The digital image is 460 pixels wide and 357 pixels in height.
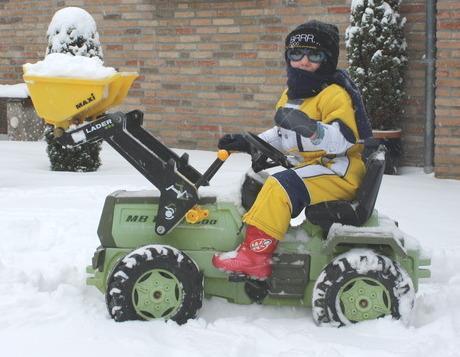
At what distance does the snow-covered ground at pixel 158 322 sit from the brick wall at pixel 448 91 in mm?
1575

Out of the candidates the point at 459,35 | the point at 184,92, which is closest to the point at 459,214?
the point at 459,35

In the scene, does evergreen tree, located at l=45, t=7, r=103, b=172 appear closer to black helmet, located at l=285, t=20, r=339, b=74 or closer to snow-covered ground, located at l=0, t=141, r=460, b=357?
snow-covered ground, located at l=0, t=141, r=460, b=357

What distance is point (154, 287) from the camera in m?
3.21

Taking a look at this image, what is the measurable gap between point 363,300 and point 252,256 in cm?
53

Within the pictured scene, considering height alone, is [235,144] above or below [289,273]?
above

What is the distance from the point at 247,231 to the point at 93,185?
3305mm

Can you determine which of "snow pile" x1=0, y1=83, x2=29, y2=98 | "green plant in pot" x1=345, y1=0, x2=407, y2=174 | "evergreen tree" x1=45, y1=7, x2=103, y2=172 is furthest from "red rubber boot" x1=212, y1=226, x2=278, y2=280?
"snow pile" x1=0, y1=83, x2=29, y2=98

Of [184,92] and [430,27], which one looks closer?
[430,27]

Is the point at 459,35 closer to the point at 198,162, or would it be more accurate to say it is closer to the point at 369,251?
the point at 198,162

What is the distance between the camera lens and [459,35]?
6.53m

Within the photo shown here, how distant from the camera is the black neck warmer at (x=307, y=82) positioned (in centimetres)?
330

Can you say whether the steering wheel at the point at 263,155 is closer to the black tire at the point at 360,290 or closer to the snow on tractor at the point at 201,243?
the snow on tractor at the point at 201,243

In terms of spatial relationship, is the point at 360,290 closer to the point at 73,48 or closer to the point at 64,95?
the point at 64,95

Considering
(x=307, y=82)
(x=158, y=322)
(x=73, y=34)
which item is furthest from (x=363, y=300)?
(x=73, y=34)
